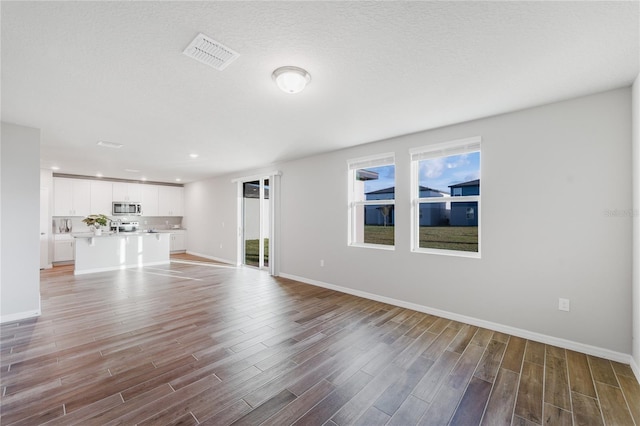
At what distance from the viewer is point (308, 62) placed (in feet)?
6.91

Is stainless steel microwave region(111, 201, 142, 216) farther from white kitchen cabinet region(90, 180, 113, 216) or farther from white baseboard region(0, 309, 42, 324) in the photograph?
white baseboard region(0, 309, 42, 324)

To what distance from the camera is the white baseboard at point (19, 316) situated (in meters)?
3.37

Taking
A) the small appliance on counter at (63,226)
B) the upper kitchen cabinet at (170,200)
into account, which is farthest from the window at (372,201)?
the small appliance on counter at (63,226)

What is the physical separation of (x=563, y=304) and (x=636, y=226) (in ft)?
3.18

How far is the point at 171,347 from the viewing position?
274 cm

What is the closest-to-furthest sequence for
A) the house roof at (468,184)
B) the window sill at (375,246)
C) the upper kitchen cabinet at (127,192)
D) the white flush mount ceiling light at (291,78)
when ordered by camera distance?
the white flush mount ceiling light at (291,78) < the house roof at (468,184) < the window sill at (375,246) < the upper kitchen cabinet at (127,192)

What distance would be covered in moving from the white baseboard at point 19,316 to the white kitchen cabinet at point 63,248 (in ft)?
15.5

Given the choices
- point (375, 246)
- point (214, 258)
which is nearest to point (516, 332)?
point (375, 246)

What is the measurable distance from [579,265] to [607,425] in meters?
1.48

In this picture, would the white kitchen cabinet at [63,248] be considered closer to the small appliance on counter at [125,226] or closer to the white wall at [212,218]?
the small appliance on counter at [125,226]

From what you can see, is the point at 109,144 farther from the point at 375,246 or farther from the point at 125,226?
Answer: the point at 375,246

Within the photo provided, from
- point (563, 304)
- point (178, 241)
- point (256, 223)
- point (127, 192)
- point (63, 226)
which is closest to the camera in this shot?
point (563, 304)

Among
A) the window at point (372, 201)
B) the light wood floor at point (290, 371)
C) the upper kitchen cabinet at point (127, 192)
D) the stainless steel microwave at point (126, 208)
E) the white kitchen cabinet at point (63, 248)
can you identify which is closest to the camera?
the light wood floor at point (290, 371)

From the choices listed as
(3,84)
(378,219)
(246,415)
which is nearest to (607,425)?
(246,415)
